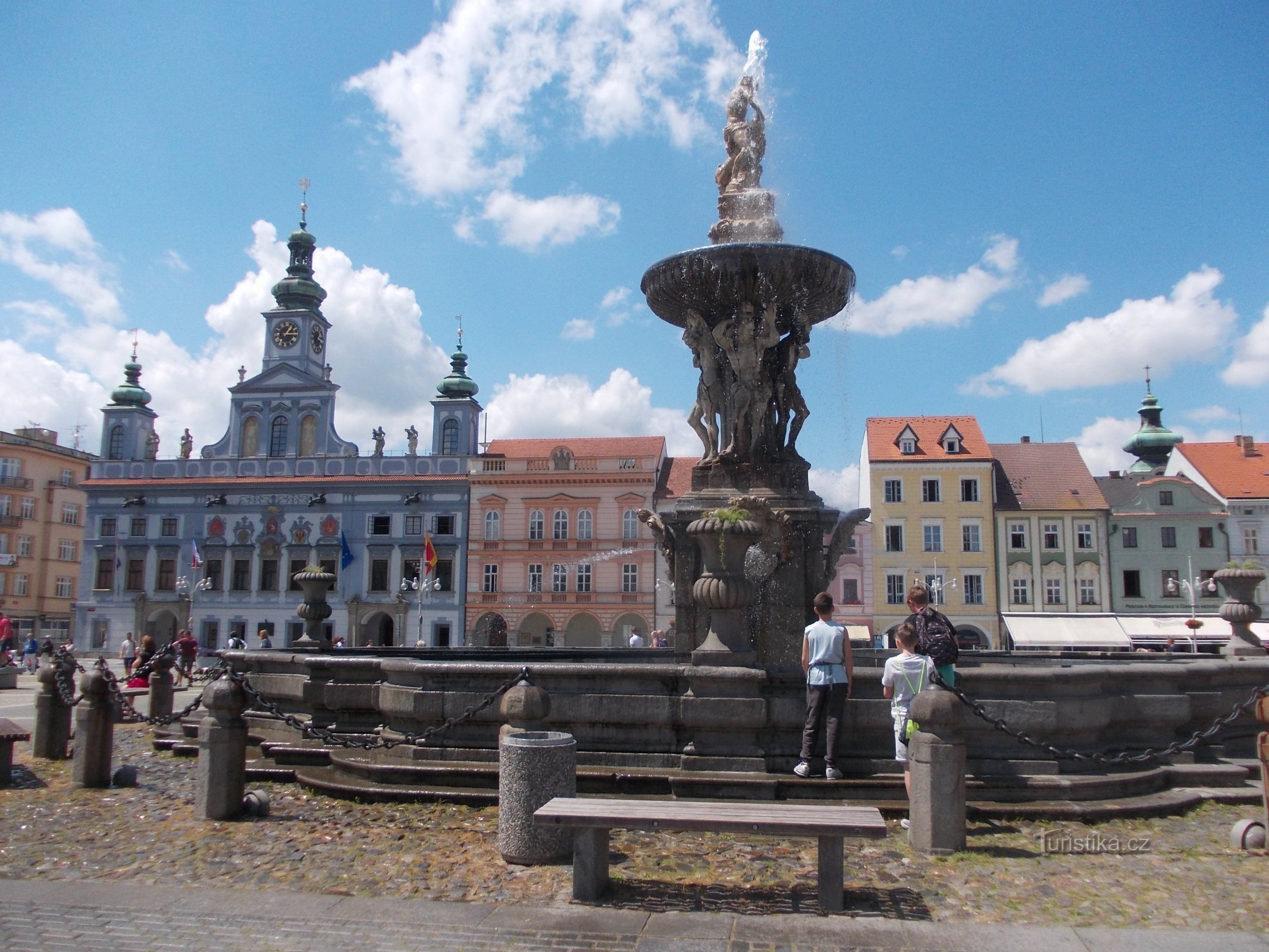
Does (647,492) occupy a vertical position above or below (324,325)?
below

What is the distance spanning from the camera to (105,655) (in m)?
50.6

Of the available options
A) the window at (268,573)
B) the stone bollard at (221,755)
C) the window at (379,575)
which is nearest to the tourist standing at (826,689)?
the stone bollard at (221,755)

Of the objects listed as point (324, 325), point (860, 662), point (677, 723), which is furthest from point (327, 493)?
point (677, 723)

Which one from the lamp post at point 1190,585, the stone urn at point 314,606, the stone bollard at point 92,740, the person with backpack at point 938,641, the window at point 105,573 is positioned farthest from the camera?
the window at point 105,573

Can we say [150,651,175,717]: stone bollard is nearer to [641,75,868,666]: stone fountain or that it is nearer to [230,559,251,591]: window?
[641,75,868,666]: stone fountain

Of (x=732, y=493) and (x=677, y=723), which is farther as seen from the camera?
(x=732, y=493)

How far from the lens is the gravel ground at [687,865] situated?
511 cm

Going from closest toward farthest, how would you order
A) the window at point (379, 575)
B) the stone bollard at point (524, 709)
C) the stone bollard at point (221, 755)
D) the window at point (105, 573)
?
the stone bollard at point (524, 709) → the stone bollard at point (221, 755) → the window at point (379, 575) → the window at point (105, 573)

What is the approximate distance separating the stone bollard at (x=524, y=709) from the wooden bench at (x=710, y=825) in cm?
102

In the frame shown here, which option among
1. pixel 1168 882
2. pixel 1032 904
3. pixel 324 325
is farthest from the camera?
pixel 324 325

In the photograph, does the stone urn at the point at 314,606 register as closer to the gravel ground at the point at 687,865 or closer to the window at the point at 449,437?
the gravel ground at the point at 687,865

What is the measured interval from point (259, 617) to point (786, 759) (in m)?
48.8

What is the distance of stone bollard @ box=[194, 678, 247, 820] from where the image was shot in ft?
23.3

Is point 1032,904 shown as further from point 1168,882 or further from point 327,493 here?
point 327,493
